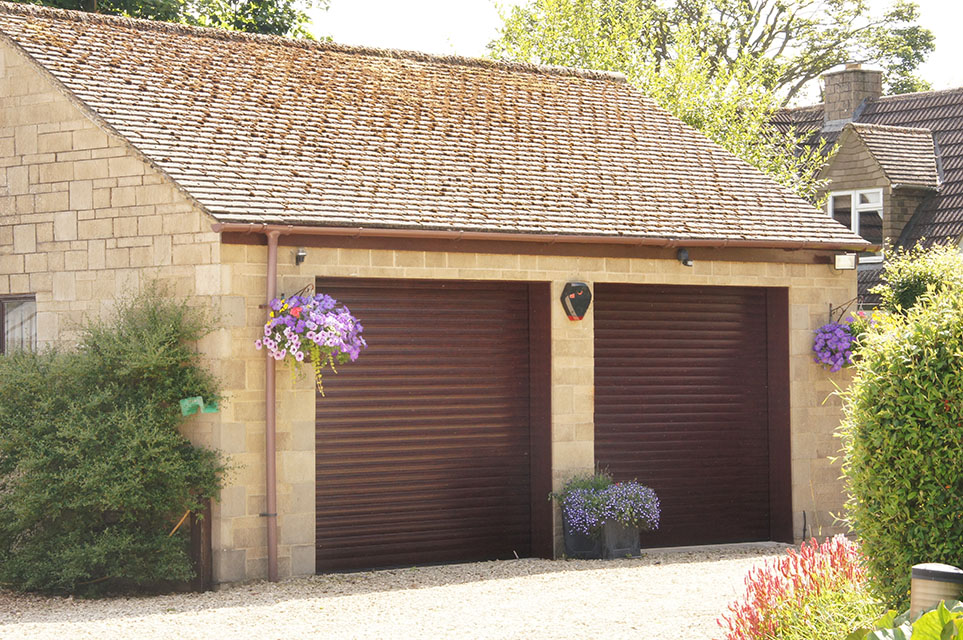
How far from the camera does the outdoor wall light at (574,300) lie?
13656 mm

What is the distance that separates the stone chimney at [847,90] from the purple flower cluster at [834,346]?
1370 cm

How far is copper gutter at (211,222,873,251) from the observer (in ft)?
38.6

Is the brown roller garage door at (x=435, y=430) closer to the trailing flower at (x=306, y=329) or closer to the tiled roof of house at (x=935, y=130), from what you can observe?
the trailing flower at (x=306, y=329)

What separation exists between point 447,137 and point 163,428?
5080mm

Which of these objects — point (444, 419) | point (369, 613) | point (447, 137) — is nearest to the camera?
point (369, 613)

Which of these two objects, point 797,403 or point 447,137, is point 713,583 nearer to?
point 797,403

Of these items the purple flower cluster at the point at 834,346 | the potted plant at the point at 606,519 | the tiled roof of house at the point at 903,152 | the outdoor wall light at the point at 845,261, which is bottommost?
the potted plant at the point at 606,519

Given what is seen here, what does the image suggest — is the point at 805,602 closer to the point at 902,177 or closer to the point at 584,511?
the point at 584,511

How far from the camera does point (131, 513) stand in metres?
11.4

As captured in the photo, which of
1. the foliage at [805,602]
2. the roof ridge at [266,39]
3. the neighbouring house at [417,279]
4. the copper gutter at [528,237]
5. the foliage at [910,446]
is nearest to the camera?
the foliage at [910,446]

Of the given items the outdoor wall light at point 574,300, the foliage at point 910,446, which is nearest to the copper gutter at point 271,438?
the outdoor wall light at point 574,300

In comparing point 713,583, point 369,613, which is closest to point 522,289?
point 713,583

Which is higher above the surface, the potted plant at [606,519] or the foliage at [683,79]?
the foliage at [683,79]

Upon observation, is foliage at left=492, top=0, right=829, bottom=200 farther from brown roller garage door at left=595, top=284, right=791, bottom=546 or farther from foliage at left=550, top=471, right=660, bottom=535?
foliage at left=550, top=471, right=660, bottom=535
